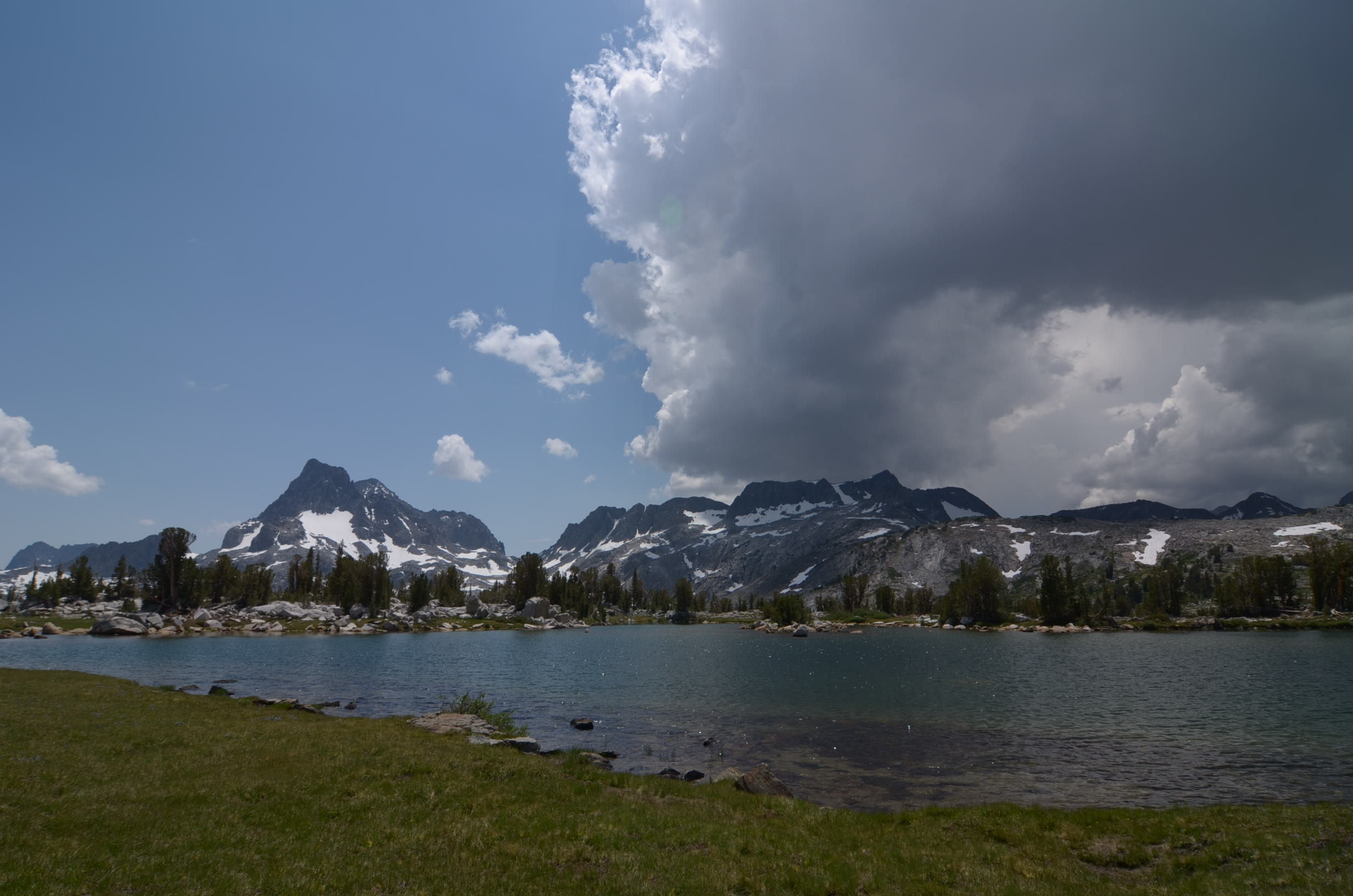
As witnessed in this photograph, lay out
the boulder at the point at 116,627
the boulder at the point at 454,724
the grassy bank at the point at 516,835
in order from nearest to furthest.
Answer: the grassy bank at the point at 516,835 < the boulder at the point at 454,724 < the boulder at the point at 116,627

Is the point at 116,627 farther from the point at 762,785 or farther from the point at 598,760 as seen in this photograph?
the point at 762,785

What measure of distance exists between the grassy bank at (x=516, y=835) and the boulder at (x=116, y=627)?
139050 mm

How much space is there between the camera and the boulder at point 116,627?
5226 inches

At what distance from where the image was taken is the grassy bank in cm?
1530

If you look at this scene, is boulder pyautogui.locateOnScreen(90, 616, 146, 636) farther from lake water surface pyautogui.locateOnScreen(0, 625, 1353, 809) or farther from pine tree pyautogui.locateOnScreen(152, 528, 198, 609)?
pine tree pyautogui.locateOnScreen(152, 528, 198, 609)

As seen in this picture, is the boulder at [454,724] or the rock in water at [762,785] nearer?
the rock in water at [762,785]

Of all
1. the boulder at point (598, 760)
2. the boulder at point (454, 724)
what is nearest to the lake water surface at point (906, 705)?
the boulder at point (598, 760)

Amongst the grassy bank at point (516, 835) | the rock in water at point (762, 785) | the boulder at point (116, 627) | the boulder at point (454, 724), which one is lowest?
the boulder at point (116, 627)

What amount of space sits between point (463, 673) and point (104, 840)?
69073mm

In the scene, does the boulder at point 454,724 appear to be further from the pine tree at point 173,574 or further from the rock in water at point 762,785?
the pine tree at point 173,574

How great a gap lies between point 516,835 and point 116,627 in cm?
16508

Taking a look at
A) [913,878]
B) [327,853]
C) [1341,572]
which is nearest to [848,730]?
[913,878]

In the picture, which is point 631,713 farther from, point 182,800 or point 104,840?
point 104,840

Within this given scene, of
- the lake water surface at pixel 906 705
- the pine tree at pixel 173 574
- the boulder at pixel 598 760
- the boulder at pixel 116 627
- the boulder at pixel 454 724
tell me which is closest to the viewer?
the lake water surface at pixel 906 705
